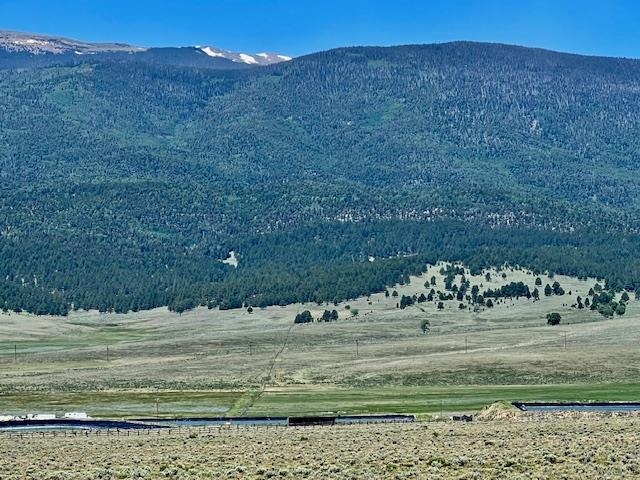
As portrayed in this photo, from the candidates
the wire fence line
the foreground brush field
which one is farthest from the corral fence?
the foreground brush field

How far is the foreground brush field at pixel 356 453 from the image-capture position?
5419 centimetres

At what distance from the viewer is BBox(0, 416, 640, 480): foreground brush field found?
5419 centimetres

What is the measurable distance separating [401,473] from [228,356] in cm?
13590

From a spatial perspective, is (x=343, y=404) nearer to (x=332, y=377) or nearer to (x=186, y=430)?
(x=332, y=377)

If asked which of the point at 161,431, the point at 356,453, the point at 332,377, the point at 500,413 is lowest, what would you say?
the point at 161,431

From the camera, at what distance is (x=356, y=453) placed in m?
61.6

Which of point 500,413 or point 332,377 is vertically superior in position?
point 332,377

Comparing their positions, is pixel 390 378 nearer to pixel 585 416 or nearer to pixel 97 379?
pixel 97 379

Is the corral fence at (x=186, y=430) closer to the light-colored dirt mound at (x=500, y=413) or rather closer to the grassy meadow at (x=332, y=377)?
the light-colored dirt mound at (x=500, y=413)

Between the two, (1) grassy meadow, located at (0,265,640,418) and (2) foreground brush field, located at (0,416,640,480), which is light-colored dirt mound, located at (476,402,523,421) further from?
(1) grassy meadow, located at (0,265,640,418)

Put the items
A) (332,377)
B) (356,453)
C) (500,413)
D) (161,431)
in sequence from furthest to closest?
(332,377) < (500,413) < (161,431) < (356,453)

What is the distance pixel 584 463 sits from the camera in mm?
54219

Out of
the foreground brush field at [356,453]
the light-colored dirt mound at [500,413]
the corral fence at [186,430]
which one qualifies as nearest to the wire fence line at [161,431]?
the corral fence at [186,430]

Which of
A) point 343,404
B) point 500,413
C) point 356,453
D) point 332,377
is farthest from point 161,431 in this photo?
point 332,377
